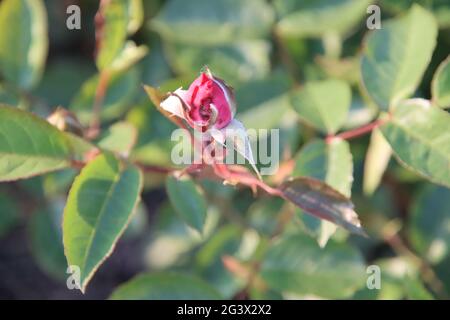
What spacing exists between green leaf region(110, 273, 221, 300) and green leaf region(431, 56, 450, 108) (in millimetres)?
524

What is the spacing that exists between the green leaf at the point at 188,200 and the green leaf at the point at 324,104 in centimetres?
27

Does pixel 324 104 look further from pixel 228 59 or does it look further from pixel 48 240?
pixel 48 240

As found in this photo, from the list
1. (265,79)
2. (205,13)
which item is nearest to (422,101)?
(265,79)

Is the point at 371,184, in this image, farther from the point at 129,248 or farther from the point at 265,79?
the point at 129,248

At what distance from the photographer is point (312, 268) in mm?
1320

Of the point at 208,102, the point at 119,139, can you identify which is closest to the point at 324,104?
the point at 119,139

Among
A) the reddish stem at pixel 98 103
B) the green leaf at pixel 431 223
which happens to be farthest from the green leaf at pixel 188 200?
the green leaf at pixel 431 223

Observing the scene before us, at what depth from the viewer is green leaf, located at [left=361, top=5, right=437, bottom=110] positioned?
3.86ft

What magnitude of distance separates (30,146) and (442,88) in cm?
68

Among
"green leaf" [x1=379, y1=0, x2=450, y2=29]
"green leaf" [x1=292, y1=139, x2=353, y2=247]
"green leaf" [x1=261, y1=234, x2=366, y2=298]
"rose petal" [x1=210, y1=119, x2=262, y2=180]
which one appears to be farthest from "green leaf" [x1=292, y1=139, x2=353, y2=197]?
"green leaf" [x1=379, y1=0, x2=450, y2=29]

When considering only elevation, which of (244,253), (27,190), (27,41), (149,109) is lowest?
(244,253)

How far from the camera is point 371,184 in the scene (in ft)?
4.63

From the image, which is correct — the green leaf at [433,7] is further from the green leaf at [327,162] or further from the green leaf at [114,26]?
the green leaf at [114,26]

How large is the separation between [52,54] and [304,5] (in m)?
1.04
